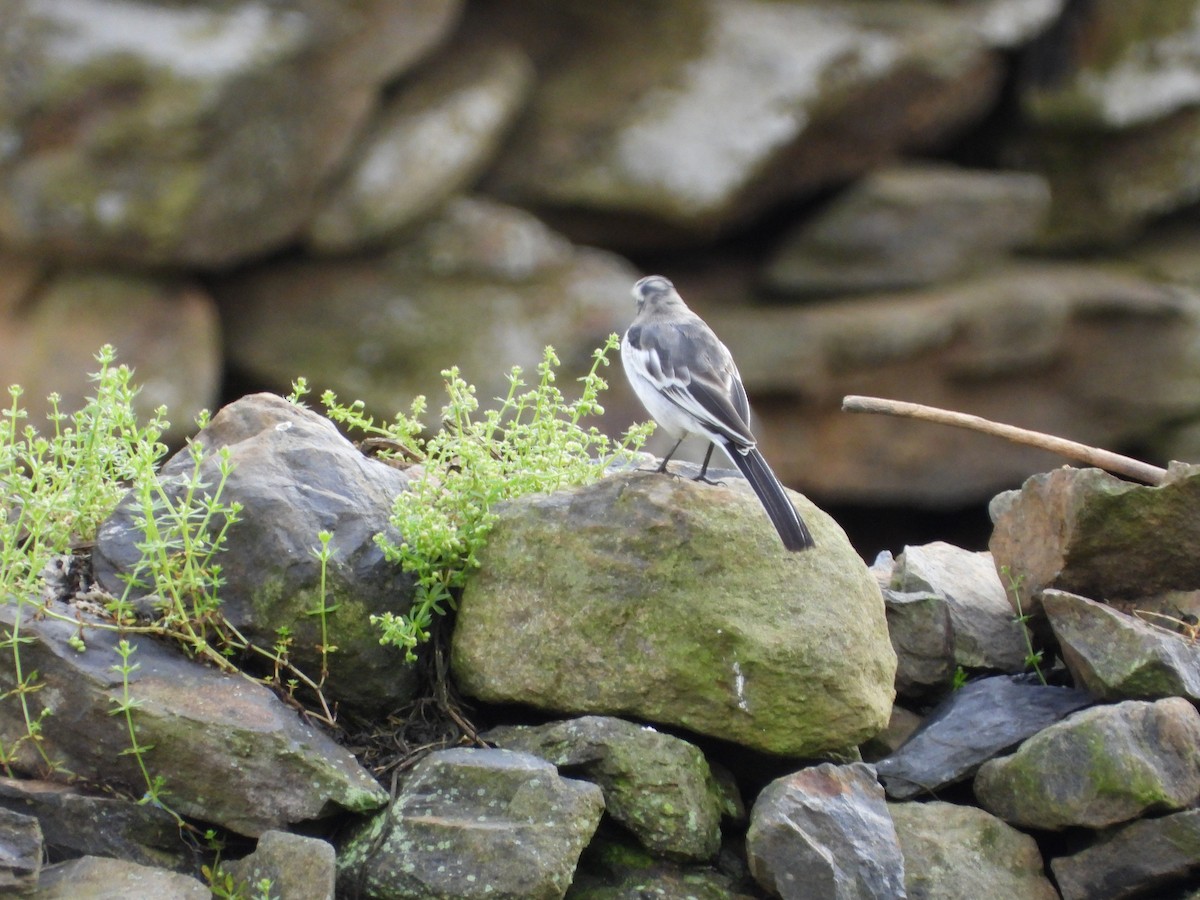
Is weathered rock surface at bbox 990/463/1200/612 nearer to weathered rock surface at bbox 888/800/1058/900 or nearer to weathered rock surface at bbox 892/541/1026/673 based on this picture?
weathered rock surface at bbox 892/541/1026/673

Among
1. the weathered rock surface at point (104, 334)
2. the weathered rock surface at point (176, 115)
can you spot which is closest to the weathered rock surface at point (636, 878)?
the weathered rock surface at point (176, 115)

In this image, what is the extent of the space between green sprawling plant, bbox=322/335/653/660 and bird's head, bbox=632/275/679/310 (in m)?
1.38

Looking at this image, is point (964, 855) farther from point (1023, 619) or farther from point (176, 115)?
point (176, 115)

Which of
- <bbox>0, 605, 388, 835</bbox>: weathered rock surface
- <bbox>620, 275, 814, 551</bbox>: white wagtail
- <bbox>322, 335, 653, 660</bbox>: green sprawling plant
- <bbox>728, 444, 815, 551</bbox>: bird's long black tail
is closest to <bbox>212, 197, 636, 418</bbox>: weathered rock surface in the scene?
<bbox>620, 275, 814, 551</bbox>: white wagtail

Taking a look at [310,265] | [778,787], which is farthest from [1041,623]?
[310,265]

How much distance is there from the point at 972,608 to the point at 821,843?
4.50ft

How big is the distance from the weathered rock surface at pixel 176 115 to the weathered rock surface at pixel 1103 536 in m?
8.05

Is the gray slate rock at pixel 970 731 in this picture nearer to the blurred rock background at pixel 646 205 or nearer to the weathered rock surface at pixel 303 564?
the weathered rock surface at pixel 303 564

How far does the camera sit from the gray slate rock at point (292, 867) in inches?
127

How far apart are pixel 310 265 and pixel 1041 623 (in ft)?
31.1

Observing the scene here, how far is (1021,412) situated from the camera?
15.4 m

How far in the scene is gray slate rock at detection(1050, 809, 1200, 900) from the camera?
11.9ft

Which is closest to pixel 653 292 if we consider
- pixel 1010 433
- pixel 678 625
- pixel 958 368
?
pixel 1010 433

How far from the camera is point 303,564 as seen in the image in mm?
3762
